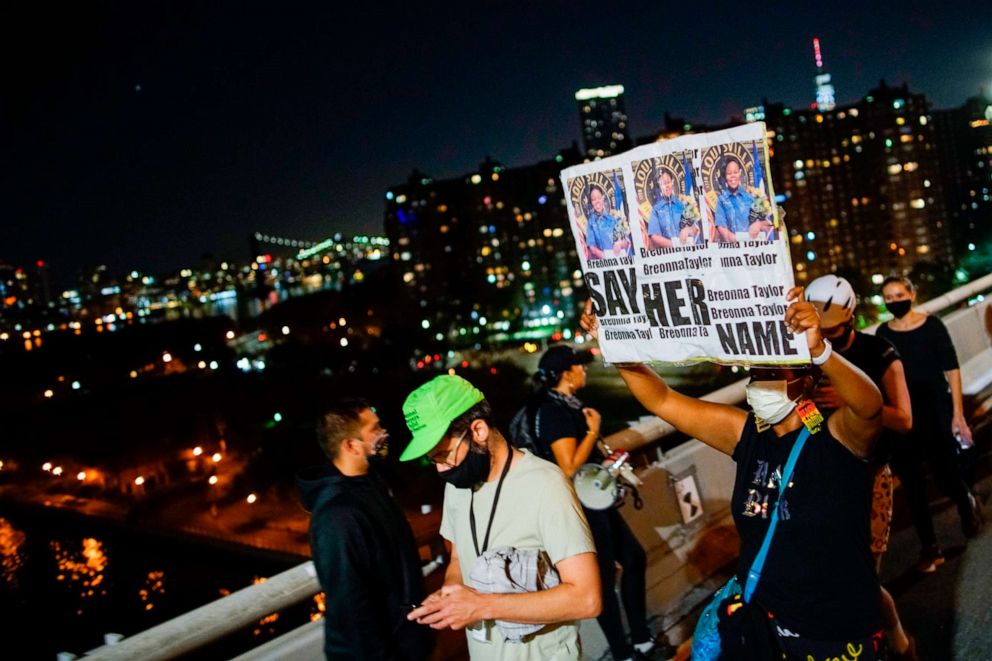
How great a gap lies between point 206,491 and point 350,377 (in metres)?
19.4

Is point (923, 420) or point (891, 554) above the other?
point (923, 420)

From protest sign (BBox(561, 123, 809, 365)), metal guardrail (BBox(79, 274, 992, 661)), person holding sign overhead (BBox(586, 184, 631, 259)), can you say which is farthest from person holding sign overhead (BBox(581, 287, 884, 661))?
metal guardrail (BBox(79, 274, 992, 661))

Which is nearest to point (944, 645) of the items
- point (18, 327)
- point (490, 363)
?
point (490, 363)

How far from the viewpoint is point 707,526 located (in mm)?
5348

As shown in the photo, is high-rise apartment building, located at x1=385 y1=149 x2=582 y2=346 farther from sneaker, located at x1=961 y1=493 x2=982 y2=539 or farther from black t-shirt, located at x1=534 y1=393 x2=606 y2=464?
black t-shirt, located at x1=534 y1=393 x2=606 y2=464

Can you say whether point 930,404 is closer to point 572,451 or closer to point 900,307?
point 900,307

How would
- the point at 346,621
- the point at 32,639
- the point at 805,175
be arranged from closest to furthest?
the point at 346,621
the point at 32,639
the point at 805,175

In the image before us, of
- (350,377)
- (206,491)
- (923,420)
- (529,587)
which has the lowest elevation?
(206,491)

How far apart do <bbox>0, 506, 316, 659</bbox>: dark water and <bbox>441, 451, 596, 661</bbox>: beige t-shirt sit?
5081cm

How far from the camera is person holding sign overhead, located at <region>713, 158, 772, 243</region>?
7.84ft

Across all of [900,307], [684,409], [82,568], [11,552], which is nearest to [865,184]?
[82,568]

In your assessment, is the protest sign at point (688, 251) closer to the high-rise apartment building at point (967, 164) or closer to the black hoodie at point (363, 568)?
the black hoodie at point (363, 568)

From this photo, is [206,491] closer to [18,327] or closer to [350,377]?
[350,377]

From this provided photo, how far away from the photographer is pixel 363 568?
2.88 metres
